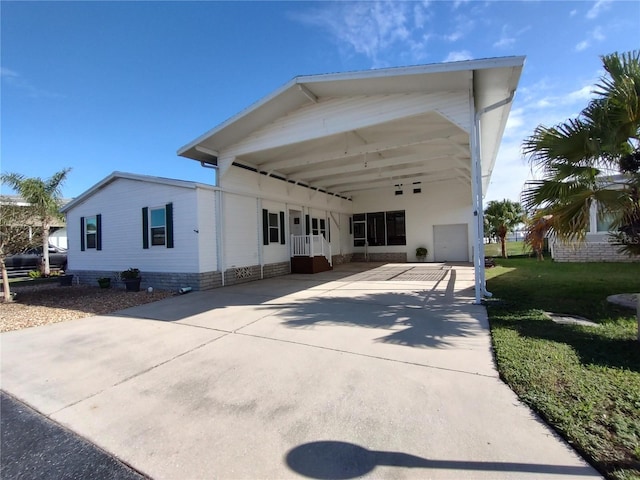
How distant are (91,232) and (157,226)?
399cm

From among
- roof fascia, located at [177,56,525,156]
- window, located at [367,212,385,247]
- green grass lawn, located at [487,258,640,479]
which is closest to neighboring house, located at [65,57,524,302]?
roof fascia, located at [177,56,525,156]

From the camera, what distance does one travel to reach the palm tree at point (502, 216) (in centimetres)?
1876

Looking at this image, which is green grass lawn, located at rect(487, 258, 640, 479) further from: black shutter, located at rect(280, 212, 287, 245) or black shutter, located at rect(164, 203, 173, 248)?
black shutter, located at rect(164, 203, 173, 248)

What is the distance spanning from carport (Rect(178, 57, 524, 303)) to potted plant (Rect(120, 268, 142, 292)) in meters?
2.82

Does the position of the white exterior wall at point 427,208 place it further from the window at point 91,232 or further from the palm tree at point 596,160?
the window at point 91,232

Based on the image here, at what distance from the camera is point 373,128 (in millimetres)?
9523

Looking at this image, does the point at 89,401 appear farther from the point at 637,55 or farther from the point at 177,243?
the point at 637,55

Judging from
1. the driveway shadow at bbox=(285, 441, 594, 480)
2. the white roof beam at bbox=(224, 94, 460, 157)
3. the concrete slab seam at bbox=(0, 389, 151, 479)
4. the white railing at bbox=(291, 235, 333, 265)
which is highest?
the white roof beam at bbox=(224, 94, 460, 157)

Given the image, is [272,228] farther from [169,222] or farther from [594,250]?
[594,250]

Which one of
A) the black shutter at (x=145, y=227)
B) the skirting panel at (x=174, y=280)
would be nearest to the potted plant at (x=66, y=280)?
the skirting panel at (x=174, y=280)

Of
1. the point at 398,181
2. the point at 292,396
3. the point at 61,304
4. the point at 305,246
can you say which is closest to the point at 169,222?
the point at 61,304

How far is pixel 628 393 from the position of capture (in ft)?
8.68

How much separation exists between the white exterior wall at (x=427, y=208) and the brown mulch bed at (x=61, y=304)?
13.1 metres

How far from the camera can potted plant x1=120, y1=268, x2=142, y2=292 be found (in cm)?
997
